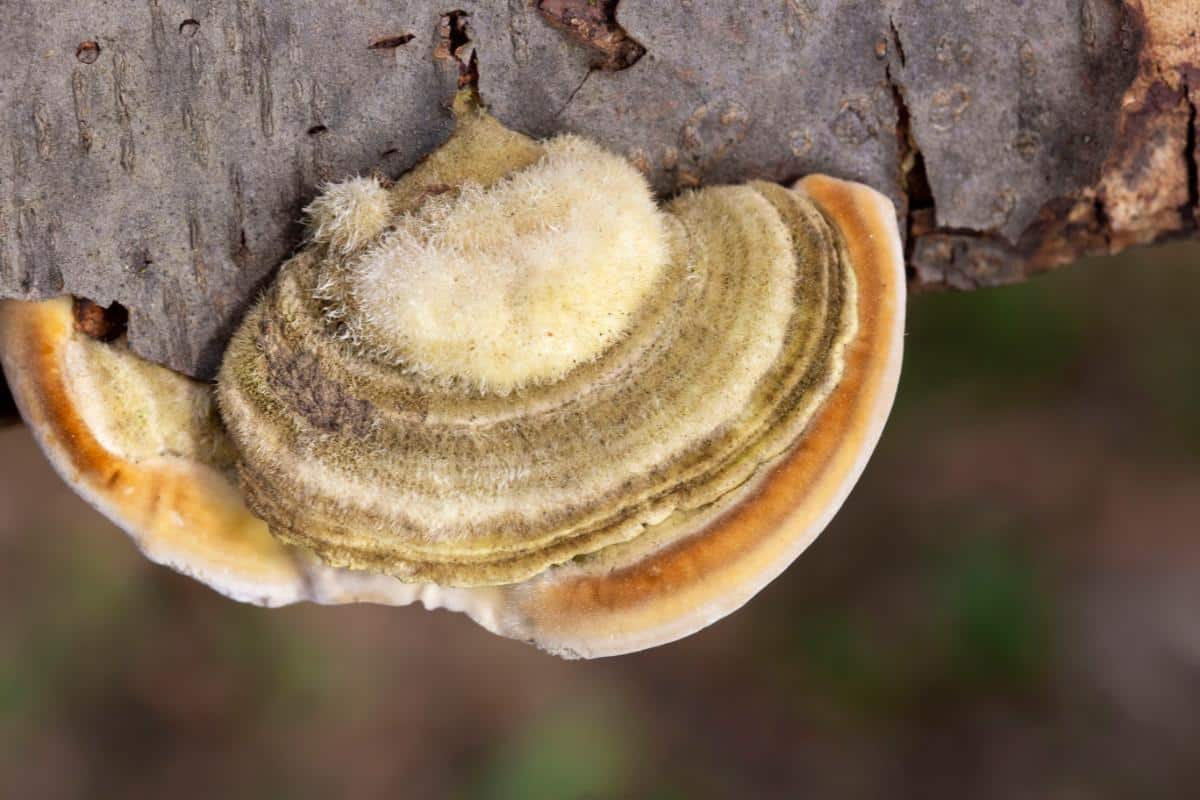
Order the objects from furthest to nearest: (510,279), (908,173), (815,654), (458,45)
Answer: (815,654) < (908,173) < (458,45) < (510,279)

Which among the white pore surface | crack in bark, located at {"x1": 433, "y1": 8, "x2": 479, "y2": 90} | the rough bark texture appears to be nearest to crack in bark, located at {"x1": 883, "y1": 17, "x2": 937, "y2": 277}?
the rough bark texture

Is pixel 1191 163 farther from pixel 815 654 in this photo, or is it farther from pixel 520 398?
pixel 815 654

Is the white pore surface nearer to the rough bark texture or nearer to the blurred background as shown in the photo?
the rough bark texture

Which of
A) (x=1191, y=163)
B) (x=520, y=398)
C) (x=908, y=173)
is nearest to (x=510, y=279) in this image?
(x=520, y=398)

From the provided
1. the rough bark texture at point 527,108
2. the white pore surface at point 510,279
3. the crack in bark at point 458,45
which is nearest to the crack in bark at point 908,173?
the rough bark texture at point 527,108

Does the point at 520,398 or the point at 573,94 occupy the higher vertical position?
the point at 573,94

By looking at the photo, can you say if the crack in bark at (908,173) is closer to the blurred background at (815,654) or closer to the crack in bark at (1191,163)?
the crack in bark at (1191,163)
